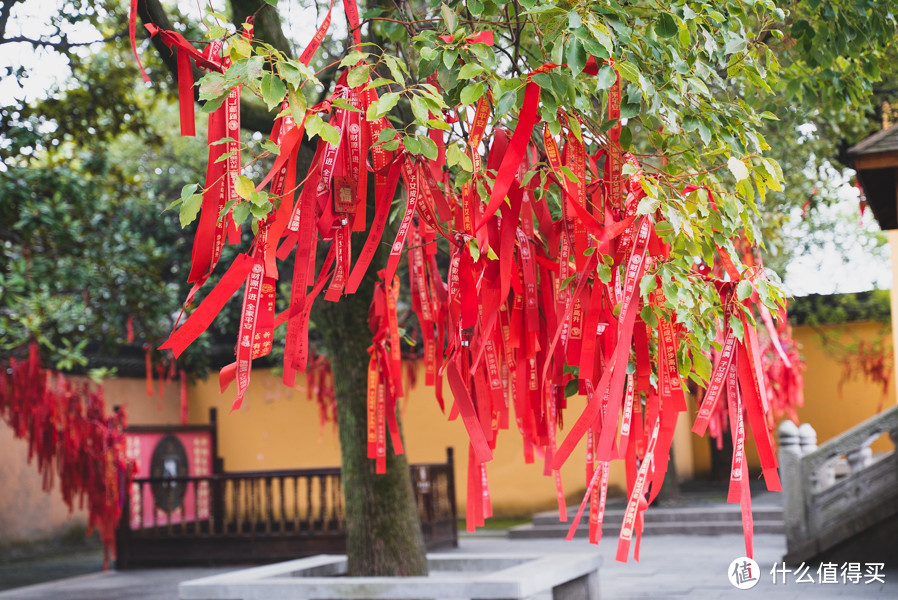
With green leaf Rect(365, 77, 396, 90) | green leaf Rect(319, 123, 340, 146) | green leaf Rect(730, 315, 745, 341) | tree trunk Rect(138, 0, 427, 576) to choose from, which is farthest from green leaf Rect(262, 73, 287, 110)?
tree trunk Rect(138, 0, 427, 576)

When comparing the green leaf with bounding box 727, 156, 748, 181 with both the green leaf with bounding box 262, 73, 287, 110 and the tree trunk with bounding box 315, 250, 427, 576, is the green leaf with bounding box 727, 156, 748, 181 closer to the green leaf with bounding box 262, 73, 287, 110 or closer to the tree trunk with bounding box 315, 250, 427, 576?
the green leaf with bounding box 262, 73, 287, 110

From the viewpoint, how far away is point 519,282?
2898 millimetres

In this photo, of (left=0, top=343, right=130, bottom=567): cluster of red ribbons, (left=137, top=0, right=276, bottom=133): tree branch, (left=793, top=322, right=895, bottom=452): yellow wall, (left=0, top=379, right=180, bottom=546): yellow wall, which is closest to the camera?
(left=137, top=0, right=276, bottom=133): tree branch

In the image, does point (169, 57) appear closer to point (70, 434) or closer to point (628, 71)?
point (628, 71)

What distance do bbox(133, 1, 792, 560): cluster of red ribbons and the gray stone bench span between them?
1679 millimetres

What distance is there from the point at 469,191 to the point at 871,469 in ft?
21.1

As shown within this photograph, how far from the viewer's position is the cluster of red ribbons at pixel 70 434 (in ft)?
30.6

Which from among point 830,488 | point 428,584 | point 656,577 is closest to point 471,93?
point 428,584

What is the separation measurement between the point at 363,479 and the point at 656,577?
3.68 meters

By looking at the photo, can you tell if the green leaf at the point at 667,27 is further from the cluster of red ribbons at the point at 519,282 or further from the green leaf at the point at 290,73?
the green leaf at the point at 290,73

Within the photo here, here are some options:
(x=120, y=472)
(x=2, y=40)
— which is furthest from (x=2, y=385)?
(x=2, y=40)

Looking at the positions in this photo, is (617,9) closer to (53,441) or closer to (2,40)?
(2,40)

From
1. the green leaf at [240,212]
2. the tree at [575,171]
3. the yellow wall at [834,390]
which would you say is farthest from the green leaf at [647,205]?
the yellow wall at [834,390]

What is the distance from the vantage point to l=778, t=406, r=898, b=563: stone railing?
773cm
